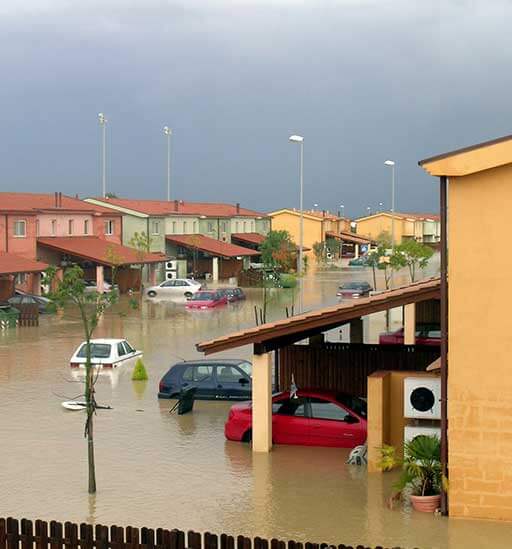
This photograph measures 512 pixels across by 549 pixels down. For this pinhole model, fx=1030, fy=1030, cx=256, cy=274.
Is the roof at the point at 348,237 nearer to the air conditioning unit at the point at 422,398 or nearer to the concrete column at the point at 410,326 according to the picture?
the concrete column at the point at 410,326

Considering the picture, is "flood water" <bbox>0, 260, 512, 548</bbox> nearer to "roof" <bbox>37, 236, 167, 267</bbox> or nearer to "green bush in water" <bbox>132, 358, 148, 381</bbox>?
"green bush in water" <bbox>132, 358, 148, 381</bbox>

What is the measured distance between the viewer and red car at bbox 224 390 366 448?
2053 cm

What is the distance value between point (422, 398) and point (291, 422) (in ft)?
12.1

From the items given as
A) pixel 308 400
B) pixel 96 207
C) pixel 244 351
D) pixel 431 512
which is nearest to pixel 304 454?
pixel 308 400

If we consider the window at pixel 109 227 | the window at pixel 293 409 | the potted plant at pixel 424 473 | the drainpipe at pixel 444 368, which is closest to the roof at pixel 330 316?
the window at pixel 293 409

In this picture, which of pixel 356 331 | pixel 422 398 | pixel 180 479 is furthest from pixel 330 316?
pixel 356 331

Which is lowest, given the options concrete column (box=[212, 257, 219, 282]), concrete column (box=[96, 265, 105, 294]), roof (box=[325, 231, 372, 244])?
concrete column (box=[96, 265, 105, 294])

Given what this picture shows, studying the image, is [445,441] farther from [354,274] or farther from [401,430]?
[354,274]

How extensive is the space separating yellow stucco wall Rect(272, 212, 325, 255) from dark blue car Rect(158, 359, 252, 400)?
82320mm

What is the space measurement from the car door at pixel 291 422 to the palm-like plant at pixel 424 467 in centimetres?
446

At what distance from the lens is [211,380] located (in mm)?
26578

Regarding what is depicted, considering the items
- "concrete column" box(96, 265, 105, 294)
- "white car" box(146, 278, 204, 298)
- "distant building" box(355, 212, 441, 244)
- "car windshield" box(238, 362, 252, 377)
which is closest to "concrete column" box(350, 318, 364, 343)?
"car windshield" box(238, 362, 252, 377)

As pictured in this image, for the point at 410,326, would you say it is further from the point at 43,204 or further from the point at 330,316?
the point at 43,204

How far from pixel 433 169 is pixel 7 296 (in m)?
40.7
